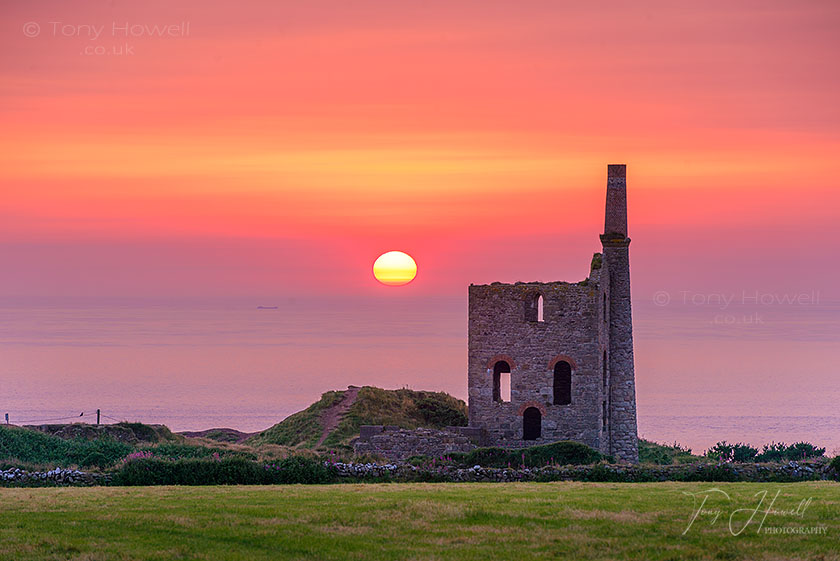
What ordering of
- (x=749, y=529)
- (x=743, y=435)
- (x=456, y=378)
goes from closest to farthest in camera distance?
(x=749, y=529) → (x=743, y=435) → (x=456, y=378)

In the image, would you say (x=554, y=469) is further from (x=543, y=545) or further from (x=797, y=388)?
(x=797, y=388)

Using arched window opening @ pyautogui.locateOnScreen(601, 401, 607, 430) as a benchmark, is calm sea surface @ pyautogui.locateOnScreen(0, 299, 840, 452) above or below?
above

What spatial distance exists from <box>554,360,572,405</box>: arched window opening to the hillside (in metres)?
7.59

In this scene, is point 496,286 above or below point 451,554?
above

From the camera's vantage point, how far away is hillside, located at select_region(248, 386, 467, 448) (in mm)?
48500

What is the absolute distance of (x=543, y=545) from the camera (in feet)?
64.3

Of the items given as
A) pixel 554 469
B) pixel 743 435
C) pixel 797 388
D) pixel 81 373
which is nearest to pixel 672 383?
pixel 797 388

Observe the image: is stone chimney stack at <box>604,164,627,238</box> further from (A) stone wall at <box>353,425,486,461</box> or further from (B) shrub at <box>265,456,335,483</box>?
(B) shrub at <box>265,456,335,483</box>

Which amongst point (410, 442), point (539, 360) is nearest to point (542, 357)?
point (539, 360)

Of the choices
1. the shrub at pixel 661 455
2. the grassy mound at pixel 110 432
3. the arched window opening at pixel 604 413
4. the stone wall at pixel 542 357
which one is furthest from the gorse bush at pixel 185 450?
the shrub at pixel 661 455

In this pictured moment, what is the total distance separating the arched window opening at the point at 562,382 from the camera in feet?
138

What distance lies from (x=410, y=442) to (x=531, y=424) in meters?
4.67

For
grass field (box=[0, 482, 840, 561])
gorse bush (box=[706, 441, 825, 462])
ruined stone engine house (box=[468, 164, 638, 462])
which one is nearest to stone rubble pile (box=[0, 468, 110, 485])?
grass field (box=[0, 482, 840, 561])

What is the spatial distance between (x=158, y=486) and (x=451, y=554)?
11496 millimetres
